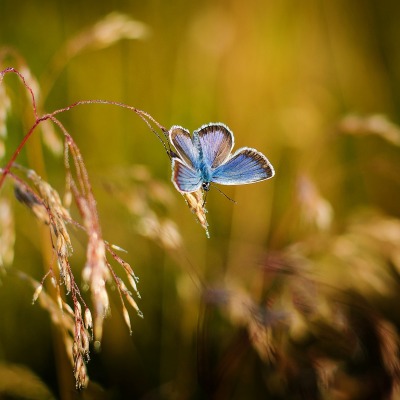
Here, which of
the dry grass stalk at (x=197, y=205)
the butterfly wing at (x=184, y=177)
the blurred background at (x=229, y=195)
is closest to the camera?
the butterfly wing at (x=184, y=177)

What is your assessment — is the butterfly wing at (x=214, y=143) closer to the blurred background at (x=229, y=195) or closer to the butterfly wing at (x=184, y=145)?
the butterfly wing at (x=184, y=145)

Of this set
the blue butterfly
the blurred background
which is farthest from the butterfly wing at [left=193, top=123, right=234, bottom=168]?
the blurred background

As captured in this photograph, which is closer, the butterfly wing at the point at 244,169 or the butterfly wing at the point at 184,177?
the butterfly wing at the point at 184,177

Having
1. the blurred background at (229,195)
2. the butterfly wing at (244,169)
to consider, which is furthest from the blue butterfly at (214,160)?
the blurred background at (229,195)

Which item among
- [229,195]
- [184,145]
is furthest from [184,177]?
[229,195]

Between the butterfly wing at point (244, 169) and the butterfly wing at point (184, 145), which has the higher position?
the butterfly wing at point (184, 145)

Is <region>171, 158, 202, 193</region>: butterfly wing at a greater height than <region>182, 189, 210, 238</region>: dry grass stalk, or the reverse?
<region>171, 158, 202, 193</region>: butterfly wing

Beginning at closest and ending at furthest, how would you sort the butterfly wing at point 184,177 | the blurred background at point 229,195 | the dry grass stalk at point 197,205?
the butterfly wing at point 184,177 → the dry grass stalk at point 197,205 → the blurred background at point 229,195

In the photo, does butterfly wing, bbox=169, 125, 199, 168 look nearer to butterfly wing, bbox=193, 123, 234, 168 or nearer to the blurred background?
butterfly wing, bbox=193, 123, 234, 168
